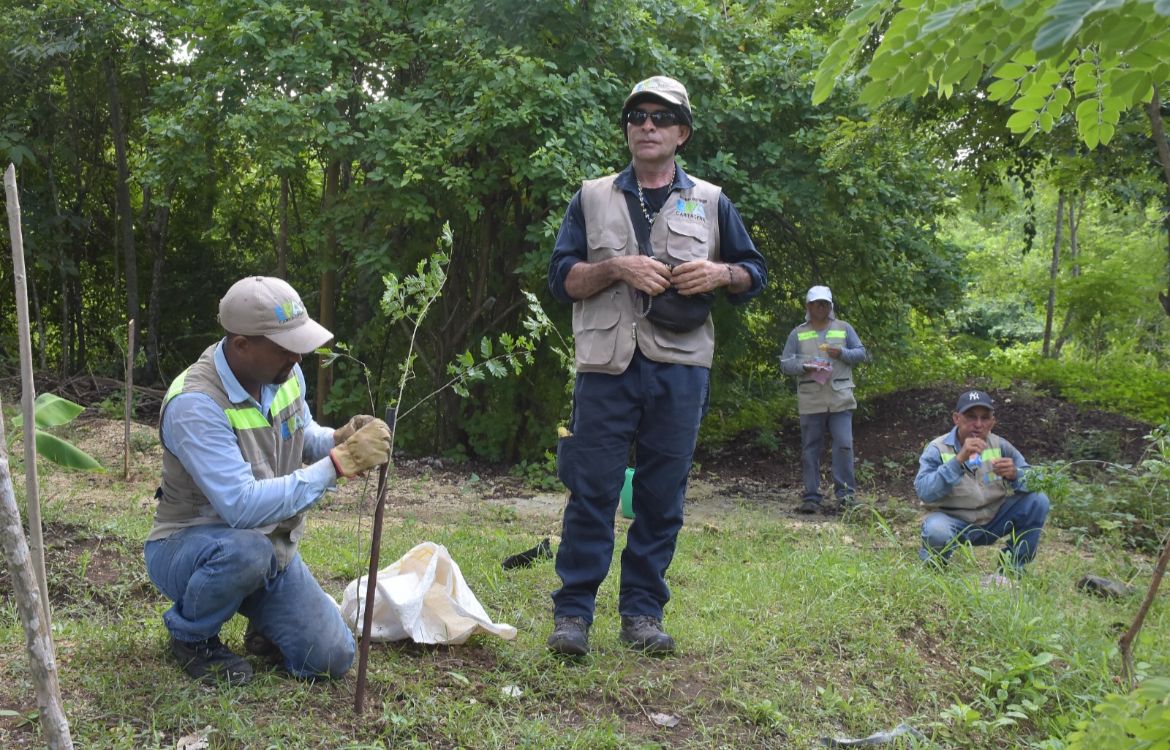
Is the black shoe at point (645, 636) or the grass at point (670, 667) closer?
the grass at point (670, 667)

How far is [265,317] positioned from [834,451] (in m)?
6.50

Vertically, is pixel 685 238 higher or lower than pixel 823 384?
higher

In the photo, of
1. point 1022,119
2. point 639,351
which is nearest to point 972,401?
point 639,351

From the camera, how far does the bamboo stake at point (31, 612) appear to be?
7.07 feet

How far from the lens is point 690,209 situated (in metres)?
3.92

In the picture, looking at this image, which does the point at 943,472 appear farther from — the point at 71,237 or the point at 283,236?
the point at 71,237

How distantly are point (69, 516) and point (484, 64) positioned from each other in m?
5.12

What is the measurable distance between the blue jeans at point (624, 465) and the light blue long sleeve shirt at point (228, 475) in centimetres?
102

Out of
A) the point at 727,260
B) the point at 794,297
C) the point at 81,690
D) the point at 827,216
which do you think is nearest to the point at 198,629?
the point at 81,690

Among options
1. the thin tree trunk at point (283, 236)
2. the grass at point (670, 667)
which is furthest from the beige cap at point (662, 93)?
the thin tree trunk at point (283, 236)

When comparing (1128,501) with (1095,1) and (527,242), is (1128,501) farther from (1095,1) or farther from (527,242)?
(1095,1)

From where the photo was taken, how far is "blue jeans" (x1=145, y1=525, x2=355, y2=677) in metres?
3.17

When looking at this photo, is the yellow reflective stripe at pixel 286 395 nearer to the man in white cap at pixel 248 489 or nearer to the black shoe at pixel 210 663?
the man in white cap at pixel 248 489

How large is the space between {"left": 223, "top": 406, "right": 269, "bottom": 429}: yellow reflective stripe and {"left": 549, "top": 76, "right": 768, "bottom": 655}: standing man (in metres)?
1.11
